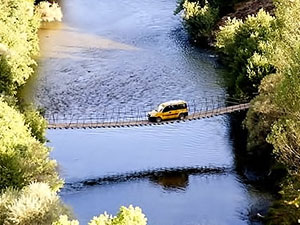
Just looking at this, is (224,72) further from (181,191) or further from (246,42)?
(181,191)

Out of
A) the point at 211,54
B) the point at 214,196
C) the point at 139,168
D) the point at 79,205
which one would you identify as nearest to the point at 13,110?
the point at 79,205

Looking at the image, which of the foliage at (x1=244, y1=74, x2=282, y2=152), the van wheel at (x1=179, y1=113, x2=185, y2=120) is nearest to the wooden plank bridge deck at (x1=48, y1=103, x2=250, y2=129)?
the van wheel at (x1=179, y1=113, x2=185, y2=120)

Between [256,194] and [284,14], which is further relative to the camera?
[284,14]

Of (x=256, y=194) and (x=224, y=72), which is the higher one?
(x=224, y=72)

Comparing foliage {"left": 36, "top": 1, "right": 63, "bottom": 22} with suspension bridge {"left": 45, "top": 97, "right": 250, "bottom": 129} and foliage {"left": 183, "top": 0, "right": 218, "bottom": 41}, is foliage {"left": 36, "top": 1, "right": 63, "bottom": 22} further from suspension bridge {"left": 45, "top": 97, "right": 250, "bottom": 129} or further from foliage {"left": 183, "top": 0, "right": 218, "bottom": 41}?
suspension bridge {"left": 45, "top": 97, "right": 250, "bottom": 129}

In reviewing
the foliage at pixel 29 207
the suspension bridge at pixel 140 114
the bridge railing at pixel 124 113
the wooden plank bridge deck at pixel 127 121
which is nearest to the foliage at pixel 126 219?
the foliage at pixel 29 207
